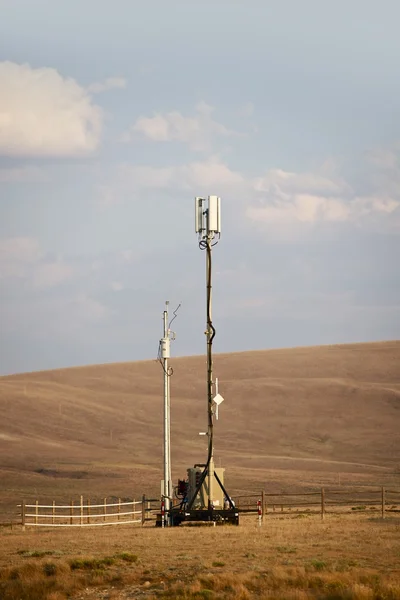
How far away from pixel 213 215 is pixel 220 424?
199 feet

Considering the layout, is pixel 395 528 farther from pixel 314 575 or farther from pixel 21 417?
pixel 21 417

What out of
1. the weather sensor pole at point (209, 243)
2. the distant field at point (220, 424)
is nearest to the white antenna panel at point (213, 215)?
the weather sensor pole at point (209, 243)

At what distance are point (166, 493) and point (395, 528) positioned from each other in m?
9.32

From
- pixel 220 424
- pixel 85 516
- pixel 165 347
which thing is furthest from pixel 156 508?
pixel 220 424

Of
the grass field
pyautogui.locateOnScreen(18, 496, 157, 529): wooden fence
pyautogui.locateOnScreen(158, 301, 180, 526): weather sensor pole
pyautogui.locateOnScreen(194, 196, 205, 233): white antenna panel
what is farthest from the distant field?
pyautogui.locateOnScreen(194, 196, 205, 233): white antenna panel

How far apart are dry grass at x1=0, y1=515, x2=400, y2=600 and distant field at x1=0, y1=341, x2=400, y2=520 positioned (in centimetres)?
2199

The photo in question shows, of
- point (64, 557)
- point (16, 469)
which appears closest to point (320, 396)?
point (16, 469)

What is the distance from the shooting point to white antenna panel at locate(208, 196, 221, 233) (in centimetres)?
3581

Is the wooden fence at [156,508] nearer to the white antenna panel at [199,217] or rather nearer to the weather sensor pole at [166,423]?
the weather sensor pole at [166,423]

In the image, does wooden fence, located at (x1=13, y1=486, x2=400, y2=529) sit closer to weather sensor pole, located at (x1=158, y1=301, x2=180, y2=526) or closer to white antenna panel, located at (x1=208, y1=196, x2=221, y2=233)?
weather sensor pole, located at (x1=158, y1=301, x2=180, y2=526)

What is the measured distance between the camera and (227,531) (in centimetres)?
3212

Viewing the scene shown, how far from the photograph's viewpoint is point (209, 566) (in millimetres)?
23484

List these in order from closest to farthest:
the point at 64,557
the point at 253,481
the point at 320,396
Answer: the point at 64,557 < the point at 253,481 < the point at 320,396

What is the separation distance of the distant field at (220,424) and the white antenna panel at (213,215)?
20282mm
